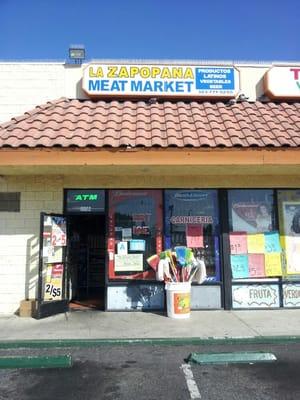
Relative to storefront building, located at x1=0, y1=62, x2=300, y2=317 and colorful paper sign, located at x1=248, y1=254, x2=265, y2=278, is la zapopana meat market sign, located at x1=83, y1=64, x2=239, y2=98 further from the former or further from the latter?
colorful paper sign, located at x1=248, y1=254, x2=265, y2=278

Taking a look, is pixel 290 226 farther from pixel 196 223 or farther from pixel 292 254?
pixel 196 223

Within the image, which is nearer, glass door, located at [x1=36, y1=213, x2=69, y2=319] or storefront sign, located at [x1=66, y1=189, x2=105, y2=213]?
A: glass door, located at [x1=36, y1=213, x2=69, y2=319]

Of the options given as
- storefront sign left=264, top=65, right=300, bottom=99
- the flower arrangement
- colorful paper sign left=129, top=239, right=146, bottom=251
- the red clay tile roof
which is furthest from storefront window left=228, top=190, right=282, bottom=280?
storefront sign left=264, top=65, right=300, bottom=99

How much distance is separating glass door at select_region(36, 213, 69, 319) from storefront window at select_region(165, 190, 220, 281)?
2.38m

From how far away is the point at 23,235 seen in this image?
10.1 m

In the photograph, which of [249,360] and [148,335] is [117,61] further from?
[249,360]

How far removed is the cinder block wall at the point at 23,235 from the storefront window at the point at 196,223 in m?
2.56

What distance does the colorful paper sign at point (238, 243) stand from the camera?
408 inches

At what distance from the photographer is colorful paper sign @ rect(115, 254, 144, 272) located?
10.2 m

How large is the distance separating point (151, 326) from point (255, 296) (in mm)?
2924

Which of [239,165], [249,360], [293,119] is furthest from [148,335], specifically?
[293,119]

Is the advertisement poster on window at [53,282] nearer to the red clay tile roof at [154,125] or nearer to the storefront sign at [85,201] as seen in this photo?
the storefront sign at [85,201]

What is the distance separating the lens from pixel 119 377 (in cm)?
581

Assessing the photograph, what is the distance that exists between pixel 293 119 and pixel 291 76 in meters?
1.71
